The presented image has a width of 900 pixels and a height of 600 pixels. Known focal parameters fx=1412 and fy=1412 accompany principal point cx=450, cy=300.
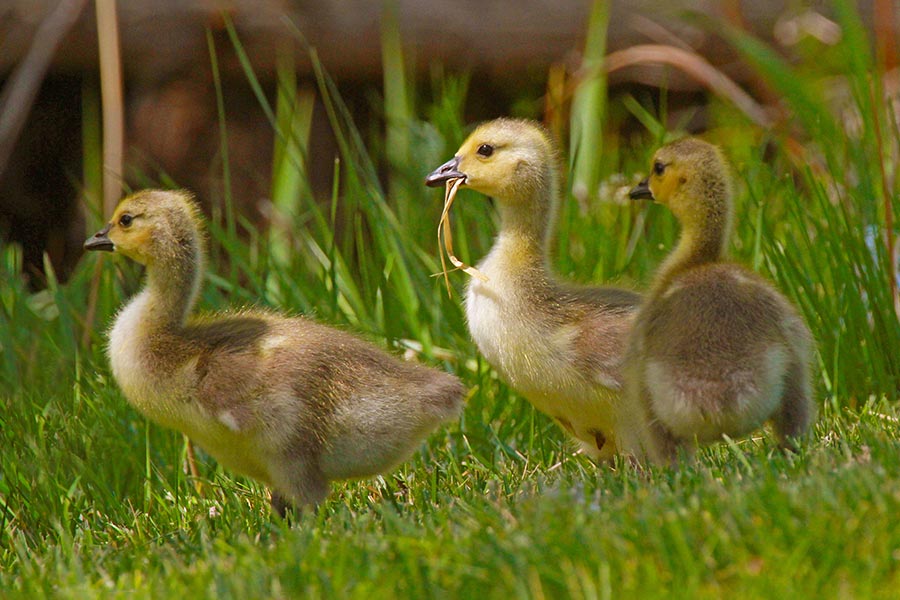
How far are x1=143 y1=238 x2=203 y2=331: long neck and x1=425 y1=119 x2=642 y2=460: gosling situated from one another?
0.84 meters

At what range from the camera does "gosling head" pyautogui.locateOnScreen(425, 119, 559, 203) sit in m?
4.55

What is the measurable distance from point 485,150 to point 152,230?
3.59 ft

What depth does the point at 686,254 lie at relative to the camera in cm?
408

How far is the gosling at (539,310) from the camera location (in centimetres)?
421

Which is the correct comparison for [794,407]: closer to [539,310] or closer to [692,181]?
[692,181]

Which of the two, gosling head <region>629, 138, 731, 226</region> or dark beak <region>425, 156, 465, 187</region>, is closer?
gosling head <region>629, 138, 731, 226</region>

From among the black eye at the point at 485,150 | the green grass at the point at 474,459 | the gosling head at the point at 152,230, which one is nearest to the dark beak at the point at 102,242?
the gosling head at the point at 152,230

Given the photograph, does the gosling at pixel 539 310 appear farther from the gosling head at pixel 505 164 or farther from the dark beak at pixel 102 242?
the dark beak at pixel 102 242

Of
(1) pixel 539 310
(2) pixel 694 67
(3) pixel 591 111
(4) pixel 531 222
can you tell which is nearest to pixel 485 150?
(4) pixel 531 222

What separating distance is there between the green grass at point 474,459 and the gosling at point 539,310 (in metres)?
0.20

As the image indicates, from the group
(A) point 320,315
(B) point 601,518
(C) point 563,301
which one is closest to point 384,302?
(A) point 320,315

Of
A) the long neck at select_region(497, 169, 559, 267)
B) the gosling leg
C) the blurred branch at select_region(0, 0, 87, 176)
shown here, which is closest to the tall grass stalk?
the long neck at select_region(497, 169, 559, 267)

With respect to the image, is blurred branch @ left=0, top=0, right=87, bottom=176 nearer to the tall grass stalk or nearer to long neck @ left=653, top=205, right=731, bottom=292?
the tall grass stalk

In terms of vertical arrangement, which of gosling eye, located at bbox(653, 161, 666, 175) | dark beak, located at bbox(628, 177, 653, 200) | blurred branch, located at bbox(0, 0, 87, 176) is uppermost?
blurred branch, located at bbox(0, 0, 87, 176)
